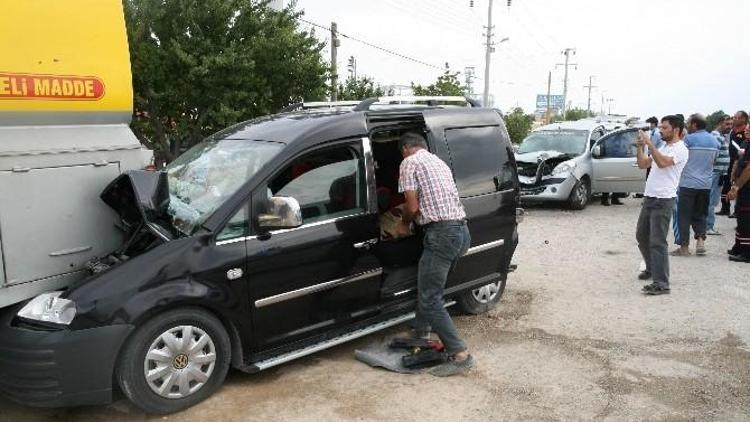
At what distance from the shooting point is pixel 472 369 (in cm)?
446

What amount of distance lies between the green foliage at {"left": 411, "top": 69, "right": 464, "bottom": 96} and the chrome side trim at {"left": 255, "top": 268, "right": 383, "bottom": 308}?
62.6 feet

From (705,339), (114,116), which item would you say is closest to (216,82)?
(114,116)

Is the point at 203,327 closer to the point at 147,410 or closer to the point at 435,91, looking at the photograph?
the point at 147,410

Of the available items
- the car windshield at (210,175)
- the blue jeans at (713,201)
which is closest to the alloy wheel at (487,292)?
the car windshield at (210,175)

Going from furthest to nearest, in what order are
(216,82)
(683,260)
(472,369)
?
(216,82), (683,260), (472,369)

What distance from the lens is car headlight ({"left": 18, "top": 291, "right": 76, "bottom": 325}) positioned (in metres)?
3.39

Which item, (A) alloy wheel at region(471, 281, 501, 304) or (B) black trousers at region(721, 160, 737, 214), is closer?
(A) alloy wheel at region(471, 281, 501, 304)

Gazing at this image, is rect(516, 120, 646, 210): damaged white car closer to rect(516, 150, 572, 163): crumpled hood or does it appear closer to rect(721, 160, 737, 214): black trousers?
rect(516, 150, 572, 163): crumpled hood

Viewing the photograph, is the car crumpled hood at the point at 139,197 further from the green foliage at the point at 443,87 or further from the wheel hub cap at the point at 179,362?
the green foliage at the point at 443,87

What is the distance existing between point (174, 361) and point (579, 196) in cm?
1037

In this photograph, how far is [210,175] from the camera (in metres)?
4.32

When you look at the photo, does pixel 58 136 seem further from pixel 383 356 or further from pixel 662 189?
pixel 662 189

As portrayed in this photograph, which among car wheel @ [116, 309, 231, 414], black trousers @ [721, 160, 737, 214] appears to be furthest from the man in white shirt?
black trousers @ [721, 160, 737, 214]

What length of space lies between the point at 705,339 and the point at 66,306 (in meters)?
4.85
